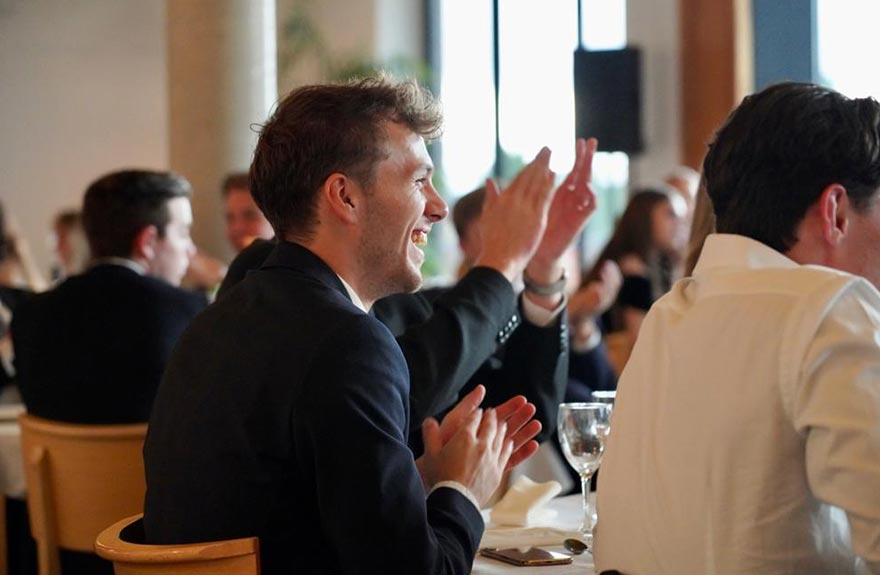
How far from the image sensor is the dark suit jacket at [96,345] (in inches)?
132

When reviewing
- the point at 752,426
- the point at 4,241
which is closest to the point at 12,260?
the point at 4,241

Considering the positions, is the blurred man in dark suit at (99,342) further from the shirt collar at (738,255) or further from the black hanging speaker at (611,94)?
the black hanging speaker at (611,94)

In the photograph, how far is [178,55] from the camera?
720cm

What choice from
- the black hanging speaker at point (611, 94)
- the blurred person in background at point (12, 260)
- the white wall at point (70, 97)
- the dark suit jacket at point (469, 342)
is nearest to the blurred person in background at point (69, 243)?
the blurred person in background at point (12, 260)

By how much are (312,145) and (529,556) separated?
72 centimetres

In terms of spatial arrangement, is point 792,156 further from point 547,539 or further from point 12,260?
point 12,260

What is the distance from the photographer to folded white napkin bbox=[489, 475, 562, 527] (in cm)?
231

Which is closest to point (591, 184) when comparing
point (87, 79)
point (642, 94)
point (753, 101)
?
point (753, 101)

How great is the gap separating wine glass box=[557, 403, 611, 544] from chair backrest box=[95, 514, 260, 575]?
0.67 metres

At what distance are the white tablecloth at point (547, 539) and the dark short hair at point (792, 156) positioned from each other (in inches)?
23.5

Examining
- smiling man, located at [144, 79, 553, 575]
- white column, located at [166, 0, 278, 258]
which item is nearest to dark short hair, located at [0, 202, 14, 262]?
white column, located at [166, 0, 278, 258]

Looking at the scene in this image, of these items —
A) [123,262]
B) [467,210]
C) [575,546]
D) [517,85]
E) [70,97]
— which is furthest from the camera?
[70,97]

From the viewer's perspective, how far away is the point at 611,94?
9.15 metres

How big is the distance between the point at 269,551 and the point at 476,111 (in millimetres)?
10225
